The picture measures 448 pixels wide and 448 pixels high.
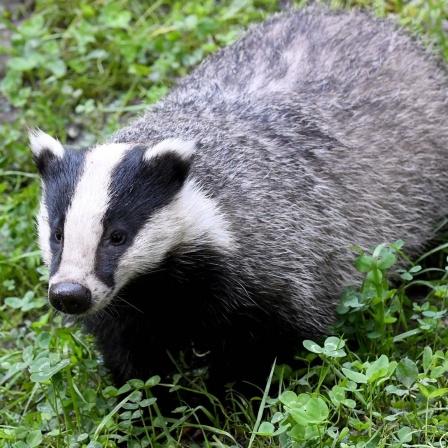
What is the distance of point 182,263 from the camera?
3902 millimetres

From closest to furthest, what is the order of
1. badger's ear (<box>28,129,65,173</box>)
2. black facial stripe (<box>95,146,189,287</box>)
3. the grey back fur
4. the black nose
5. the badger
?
the black nose
black facial stripe (<box>95,146,189,287</box>)
the badger
badger's ear (<box>28,129,65,173</box>)
the grey back fur

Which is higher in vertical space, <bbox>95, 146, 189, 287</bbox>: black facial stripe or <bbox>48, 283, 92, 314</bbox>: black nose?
<bbox>95, 146, 189, 287</bbox>: black facial stripe

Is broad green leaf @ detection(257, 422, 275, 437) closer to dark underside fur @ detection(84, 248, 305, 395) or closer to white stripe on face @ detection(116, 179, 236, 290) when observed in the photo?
dark underside fur @ detection(84, 248, 305, 395)

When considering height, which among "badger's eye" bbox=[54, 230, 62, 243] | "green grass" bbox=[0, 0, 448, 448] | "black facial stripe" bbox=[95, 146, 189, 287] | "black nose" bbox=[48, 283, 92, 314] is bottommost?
"green grass" bbox=[0, 0, 448, 448]

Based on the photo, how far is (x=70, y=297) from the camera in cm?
354

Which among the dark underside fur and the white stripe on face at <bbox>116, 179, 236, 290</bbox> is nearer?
the white stripe on face at <bbox>116, 179, 236, 290</bbox>

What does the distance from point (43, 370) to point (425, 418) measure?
154 centimetres

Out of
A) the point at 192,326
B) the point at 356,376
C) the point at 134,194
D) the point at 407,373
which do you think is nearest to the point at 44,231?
the point at 134,194

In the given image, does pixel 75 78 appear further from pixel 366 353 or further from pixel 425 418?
pixel 425 418

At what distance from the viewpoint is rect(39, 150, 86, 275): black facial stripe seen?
3.75 metres

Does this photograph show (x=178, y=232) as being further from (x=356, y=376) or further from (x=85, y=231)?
(x=356, y=376)

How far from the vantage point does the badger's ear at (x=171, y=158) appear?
3828 mm

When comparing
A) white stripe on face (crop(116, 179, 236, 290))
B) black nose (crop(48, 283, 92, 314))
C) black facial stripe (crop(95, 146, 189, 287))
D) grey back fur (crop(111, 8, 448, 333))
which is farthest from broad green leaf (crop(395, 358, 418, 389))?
black nose (crop(48, 283, 92, 314))

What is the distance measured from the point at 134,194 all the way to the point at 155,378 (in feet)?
2.79
